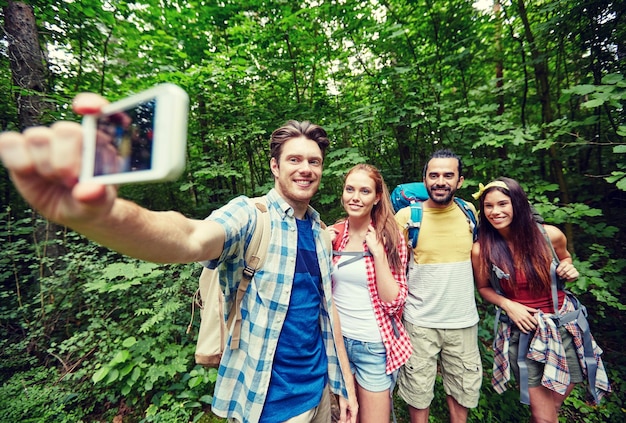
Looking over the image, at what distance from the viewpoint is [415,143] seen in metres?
5.24

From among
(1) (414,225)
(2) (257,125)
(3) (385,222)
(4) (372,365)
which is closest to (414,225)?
(1) (414,225)

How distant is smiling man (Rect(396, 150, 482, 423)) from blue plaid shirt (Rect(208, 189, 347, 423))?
1.50m

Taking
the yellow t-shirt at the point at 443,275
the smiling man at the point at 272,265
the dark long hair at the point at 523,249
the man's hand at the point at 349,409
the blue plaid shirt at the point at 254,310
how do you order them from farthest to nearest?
the yellow t-shirt at the point at 443,275 → the dark long hair at the point at 523,249 → the man's hand at the point at 349,409 → the blue plaid shirt at the point at 254,310 → the smiling man at the point at 272,265

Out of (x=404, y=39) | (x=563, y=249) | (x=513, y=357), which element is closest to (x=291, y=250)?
(x=513, y=357)

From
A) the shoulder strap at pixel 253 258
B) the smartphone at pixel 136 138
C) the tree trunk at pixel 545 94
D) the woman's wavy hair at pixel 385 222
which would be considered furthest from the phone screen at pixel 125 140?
the tree trunk at pixel 545 94

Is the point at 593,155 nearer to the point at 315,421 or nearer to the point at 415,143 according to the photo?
the point at 415,143

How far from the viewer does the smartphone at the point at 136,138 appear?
1.75ft

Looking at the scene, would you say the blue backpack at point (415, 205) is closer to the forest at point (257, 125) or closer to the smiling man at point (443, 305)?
the smiling man at point (443, 305)

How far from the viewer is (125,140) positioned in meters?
0.57

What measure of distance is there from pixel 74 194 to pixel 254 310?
42.8 inches

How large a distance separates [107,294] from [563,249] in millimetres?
5728

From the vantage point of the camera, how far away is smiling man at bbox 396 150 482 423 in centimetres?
237

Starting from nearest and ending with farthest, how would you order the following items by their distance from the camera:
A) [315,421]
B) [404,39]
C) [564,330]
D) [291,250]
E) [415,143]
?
[291,250] → [315,421] → [564,330] → [404,39] → [415,143]

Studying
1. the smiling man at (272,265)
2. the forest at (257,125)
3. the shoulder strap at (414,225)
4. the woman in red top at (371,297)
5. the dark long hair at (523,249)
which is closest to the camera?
the smiling man at (272,265)
